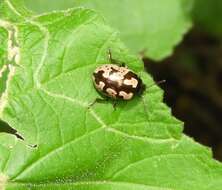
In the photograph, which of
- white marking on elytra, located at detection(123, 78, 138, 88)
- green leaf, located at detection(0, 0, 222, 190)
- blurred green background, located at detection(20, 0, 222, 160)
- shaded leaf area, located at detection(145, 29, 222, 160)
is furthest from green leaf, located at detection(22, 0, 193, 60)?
green leaf, located at detection(0, 0, 222, 190)

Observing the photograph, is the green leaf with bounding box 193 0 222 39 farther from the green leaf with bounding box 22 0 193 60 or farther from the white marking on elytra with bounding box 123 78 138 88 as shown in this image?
the white marking on elytra with bounding box 123 78 138 88

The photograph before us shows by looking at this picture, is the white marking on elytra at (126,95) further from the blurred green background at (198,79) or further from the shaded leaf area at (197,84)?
the shaded leaf area at (197,84)

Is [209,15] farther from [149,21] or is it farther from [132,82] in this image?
[132,82]

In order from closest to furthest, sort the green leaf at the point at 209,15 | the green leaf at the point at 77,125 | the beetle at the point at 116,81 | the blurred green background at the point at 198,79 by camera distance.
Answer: the green leaf at the point at 77,125
the beetle at the point at 116,81
the green leaf at the point at 209,15
the blurred green background at the point at 198,79

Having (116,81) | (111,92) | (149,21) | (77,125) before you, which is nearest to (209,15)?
(149,21)

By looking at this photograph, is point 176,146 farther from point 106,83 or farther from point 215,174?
point 106,83

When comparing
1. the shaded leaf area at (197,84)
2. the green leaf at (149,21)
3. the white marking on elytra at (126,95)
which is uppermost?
the white marking on elytra at (126,95)

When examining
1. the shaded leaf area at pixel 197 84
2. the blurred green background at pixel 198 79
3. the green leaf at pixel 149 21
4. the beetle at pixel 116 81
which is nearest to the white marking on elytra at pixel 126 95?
the beetle at pixel 116 81

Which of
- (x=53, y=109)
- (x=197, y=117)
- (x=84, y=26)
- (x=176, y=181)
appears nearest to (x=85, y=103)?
(x=53, y=109)
